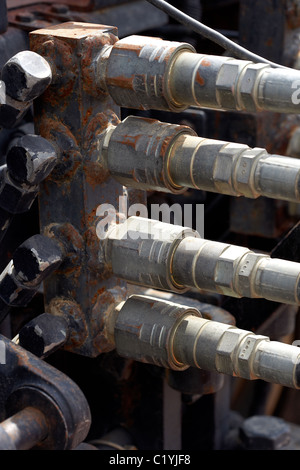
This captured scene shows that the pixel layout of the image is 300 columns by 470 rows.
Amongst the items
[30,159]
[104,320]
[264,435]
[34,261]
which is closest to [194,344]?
[104,320]

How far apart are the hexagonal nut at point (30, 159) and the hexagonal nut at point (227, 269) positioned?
29 centimetres

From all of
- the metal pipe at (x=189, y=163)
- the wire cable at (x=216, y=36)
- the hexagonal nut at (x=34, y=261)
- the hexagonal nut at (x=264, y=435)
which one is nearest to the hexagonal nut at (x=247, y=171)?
the metal pipe at (x=189, y=163)

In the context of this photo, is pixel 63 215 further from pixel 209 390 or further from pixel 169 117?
pixel 169 117

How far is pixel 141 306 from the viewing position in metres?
1.44

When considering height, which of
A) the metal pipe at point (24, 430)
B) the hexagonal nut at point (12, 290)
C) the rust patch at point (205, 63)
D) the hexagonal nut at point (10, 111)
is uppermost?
the rust patch at point (205, 63)

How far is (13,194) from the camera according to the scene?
1.34 m

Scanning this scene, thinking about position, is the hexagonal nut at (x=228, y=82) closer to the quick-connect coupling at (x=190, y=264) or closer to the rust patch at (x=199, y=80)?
the rust patch at (x=199, y=80)

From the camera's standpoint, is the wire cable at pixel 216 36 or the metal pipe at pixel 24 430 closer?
the metal pipe at pixel 24 430

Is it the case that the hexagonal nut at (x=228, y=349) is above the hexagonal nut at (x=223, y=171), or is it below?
below

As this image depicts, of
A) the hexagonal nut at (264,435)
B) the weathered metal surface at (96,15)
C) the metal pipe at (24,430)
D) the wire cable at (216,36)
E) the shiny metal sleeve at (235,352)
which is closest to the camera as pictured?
the metal pipe at (24,430)

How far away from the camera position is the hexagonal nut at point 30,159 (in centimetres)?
131

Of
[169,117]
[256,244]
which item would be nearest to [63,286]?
[169,117]

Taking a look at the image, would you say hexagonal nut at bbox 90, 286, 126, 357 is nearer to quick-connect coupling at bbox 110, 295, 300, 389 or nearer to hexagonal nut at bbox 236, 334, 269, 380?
quick-connect coupling at bbox 110, 295, 300, 389

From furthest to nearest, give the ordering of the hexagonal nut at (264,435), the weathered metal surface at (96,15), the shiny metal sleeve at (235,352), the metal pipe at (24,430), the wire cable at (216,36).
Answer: the hexagonal nut at (264,435) → the weathered metal surface at (96,15) → the wire cable at (216,36) → the shiny metal sleeve at (235,352) → the metal pipe at (24,430)
